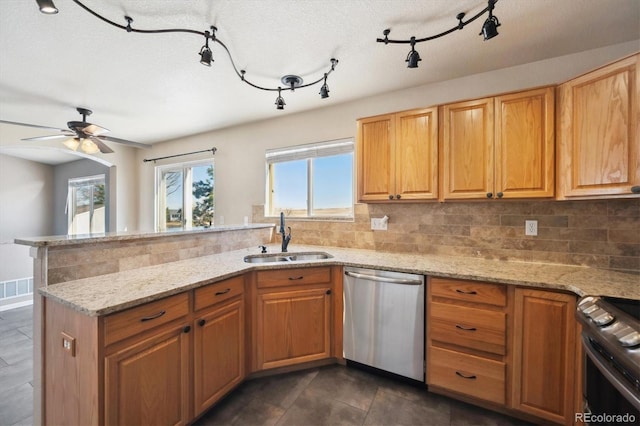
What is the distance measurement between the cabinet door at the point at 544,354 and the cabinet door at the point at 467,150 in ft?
2.62

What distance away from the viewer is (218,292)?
1677 millimetres

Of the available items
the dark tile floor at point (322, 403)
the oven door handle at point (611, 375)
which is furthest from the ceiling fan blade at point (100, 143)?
the oven door handle at point (611, 375)

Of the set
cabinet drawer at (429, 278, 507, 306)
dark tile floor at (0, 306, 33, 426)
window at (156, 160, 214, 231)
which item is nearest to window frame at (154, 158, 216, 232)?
window at (156, 160, 214, 231)

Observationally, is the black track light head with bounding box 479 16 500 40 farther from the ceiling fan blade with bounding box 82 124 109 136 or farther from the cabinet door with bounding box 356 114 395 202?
the ceiling fan blade with bounding box 82 124 109 136

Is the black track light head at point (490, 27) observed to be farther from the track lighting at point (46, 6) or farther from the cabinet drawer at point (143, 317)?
the cabinet drawer at point (143, 317)

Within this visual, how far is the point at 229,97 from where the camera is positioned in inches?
107

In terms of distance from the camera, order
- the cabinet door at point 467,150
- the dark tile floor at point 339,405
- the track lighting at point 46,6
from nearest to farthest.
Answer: the track lighting at point 46,6 < the dark tile floor at point 339,405 < the cabinet door at point 467,150

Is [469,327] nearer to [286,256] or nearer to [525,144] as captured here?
[525,144]

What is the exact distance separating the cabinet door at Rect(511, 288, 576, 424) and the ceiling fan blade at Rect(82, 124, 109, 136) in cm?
400

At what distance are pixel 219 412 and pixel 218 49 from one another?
2.51m

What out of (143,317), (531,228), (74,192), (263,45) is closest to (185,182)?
(263,45)

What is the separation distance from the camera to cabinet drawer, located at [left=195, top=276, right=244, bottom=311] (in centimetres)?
155

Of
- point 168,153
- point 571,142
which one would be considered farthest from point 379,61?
point 168,153

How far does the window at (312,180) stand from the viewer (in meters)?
2.91
